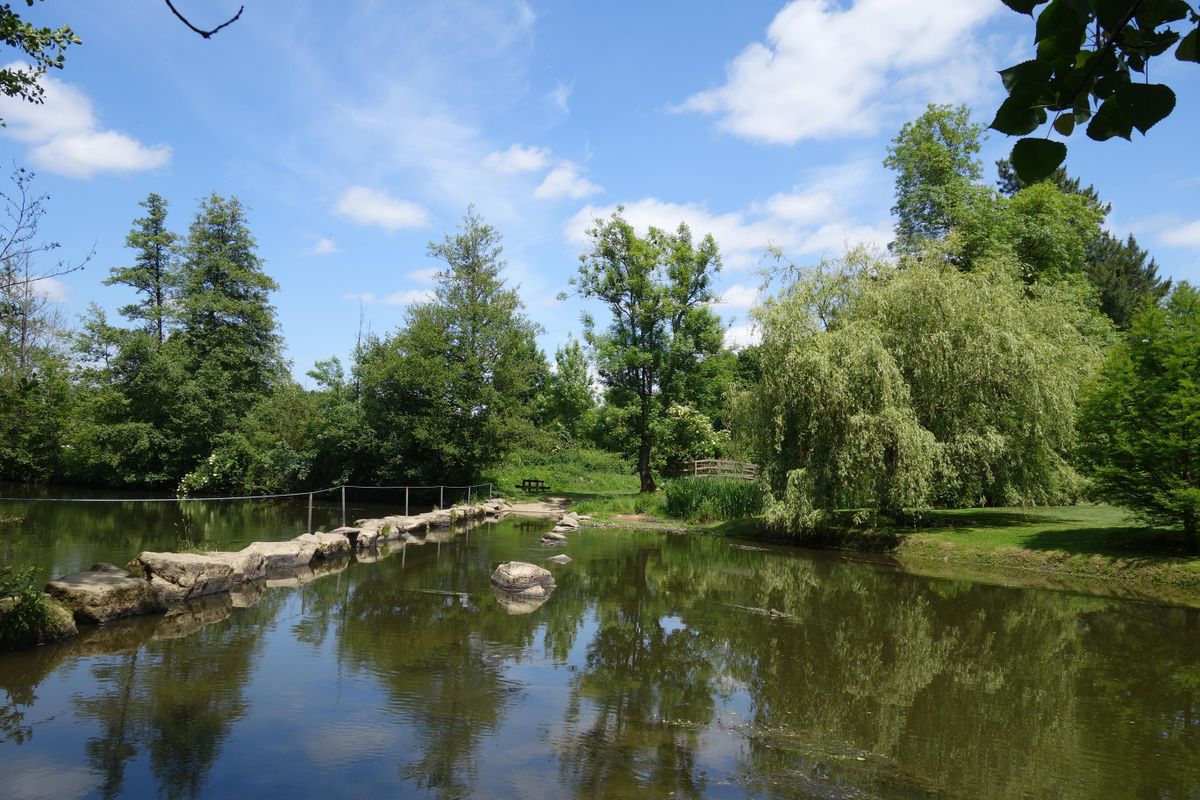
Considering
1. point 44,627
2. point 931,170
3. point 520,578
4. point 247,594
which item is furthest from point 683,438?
point 44,627

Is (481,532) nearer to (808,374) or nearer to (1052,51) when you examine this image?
(808,374)

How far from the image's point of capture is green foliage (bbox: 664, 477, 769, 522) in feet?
Answer: 76.3

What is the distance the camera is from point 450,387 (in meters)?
28.5

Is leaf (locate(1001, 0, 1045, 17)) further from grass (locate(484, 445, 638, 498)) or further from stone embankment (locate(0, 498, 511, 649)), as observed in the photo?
grass (locate(484, 445, 638, 498))

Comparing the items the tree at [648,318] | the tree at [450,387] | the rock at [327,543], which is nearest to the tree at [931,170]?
the tree at [648,318]

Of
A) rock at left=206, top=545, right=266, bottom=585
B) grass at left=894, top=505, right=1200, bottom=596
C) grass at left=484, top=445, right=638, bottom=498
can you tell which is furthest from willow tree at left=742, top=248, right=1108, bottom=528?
grass at left=484, top=445, right=638, bottom=498

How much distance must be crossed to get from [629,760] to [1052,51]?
5124mm

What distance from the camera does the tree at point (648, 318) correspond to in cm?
3094

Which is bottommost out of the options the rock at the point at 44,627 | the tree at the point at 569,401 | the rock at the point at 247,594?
the rock at the point at 247,594

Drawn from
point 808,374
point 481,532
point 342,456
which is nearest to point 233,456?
point 342,456

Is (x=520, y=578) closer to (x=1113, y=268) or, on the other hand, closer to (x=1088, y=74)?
(x=1088, y=74)

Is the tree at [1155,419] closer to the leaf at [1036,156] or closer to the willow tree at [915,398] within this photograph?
the willow tree at [915,398]

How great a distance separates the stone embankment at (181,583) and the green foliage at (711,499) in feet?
41.5

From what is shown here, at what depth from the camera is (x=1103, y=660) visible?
344 inches
